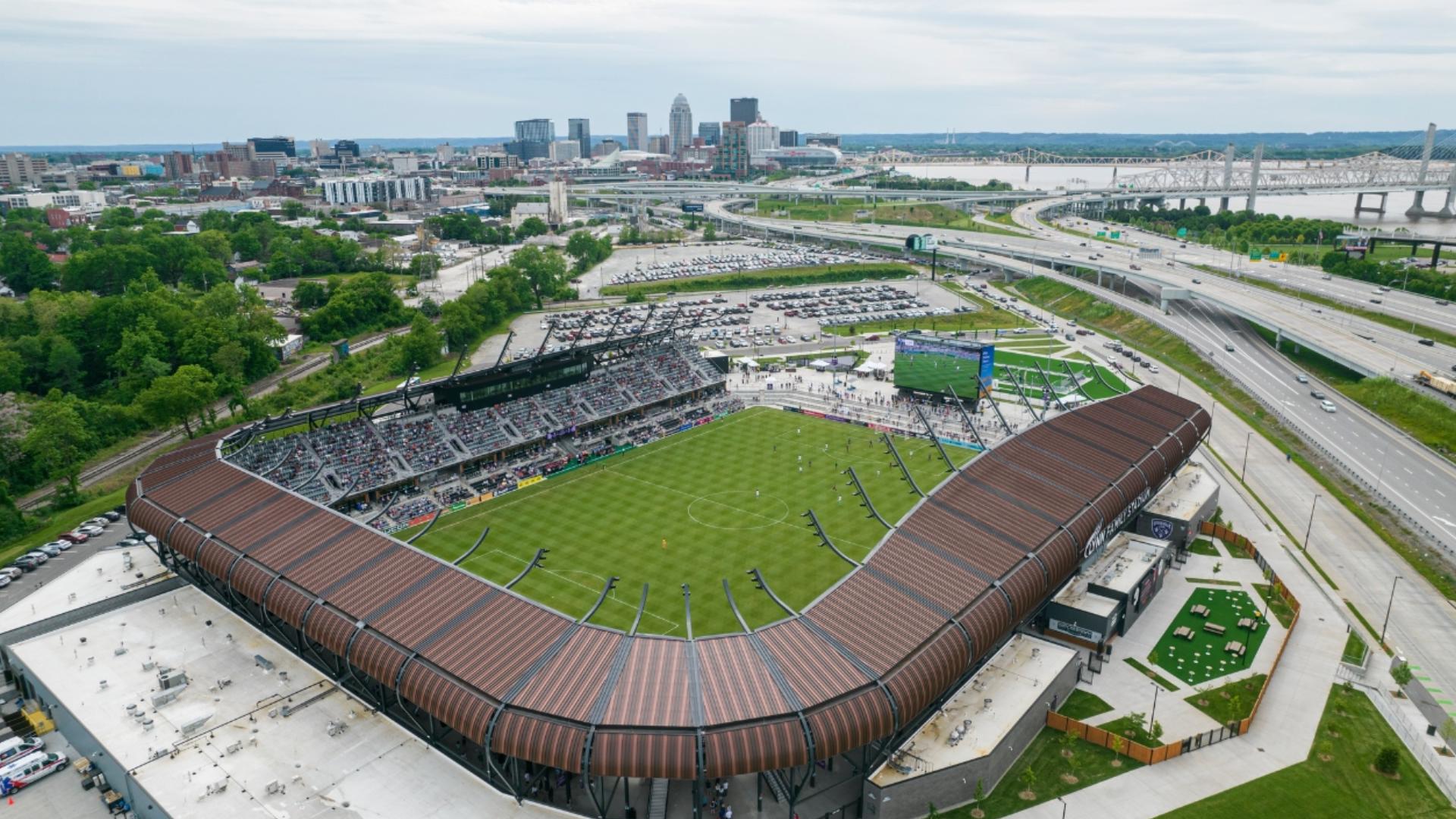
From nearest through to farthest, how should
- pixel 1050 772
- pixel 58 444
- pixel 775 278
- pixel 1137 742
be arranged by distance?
pixel 1050 772
pixel 1137 742
pixel 58 444
pixel 775 278

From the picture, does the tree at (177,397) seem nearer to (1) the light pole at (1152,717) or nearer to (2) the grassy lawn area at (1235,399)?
(1) the light pole at (1152,717)

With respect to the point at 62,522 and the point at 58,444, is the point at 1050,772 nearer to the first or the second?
the point at 62,522

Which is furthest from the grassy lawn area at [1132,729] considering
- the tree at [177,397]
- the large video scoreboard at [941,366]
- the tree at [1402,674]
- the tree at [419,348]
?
the tree at [419,348]

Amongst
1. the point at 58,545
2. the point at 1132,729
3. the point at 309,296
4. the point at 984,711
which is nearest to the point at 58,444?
the point at 58,545

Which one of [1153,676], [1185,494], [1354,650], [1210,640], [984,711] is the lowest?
[1153,676]

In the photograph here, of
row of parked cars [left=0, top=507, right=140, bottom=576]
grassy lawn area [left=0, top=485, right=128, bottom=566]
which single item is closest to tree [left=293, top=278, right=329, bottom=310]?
grassy lawn area [left=0, top=485, right=128, bottom=566]

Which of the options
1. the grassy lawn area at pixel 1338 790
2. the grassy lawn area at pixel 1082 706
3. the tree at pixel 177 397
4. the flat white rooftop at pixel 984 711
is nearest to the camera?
the grassy lawn area at pixel 1338 790
